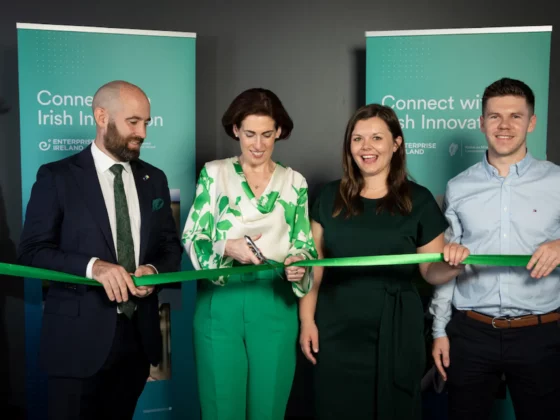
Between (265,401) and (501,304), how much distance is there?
50.7 inches

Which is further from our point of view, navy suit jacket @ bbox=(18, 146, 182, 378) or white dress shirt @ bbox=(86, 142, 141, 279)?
white dress shirt @ bbox=(86, 142, 141, 279)

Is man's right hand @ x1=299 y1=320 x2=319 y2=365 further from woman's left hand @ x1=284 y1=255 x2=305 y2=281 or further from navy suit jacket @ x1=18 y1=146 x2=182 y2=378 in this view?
navy suit jacket @ x1=18 y1=146 x2=182 y2=378

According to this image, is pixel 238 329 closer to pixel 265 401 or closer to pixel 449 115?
pixel 265 401

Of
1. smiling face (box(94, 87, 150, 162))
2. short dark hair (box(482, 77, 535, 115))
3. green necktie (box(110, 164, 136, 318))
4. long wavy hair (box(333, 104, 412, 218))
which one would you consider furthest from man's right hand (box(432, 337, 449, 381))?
smiling face (box(94, 87, 150, 162))

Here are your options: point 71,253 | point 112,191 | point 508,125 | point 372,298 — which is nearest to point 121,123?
point 112,191

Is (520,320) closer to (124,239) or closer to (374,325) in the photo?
(374,325)

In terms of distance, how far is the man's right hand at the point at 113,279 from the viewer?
2477 millimetres

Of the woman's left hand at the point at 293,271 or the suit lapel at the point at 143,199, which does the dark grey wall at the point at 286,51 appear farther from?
the woman's left hand at the point at 293,271

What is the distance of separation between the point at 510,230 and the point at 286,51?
103 inches

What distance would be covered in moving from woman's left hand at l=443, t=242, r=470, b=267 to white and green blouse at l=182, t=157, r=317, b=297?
652 millimetres

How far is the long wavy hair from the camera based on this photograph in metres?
2.86

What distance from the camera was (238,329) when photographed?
2.79m

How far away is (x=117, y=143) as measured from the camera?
2711 millimetres

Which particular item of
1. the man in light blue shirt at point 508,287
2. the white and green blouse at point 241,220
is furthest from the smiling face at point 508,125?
the white and green blouse at point 241,220
